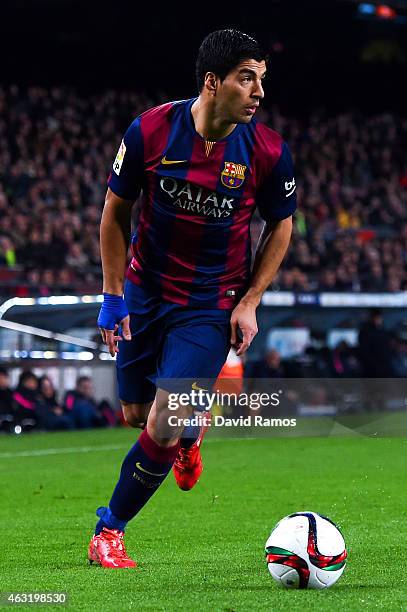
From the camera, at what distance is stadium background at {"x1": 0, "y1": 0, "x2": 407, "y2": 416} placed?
15036 millimetres

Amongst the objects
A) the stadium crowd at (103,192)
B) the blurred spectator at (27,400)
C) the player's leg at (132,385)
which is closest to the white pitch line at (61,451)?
the blurred spectator at (27,400)

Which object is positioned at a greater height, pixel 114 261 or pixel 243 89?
pixel 243 89

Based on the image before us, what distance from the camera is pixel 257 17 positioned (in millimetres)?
28984

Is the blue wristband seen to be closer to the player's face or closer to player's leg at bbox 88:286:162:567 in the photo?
player's leg at bbox 88:286:162:567

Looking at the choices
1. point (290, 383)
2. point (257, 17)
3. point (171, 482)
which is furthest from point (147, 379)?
point (257, 17)

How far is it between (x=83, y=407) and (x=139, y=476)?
30.7 feet

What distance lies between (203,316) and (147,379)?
0.42 m

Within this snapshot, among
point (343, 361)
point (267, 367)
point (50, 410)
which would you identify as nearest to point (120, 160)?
point (50, 410)

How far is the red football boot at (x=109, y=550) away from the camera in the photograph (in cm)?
521

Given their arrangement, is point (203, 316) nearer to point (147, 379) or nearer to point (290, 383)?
point (147, 379)

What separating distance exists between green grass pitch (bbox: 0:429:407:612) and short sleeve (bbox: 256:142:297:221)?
48.7 inches

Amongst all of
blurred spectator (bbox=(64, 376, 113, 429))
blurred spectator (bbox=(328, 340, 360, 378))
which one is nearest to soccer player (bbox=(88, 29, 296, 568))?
blurred spectator (bbox=(64, 376, 113, 429))

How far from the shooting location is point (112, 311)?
5246mm

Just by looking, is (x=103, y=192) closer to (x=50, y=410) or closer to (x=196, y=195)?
(x=50, y=410)
